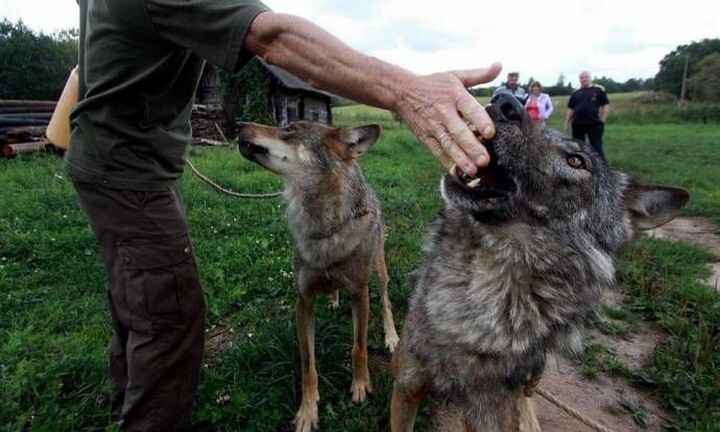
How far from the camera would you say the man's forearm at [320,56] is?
1.42 meters

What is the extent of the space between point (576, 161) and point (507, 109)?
46 centimetres

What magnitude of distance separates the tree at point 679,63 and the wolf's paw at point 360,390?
178 ft

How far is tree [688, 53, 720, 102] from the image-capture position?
36569 millimetres

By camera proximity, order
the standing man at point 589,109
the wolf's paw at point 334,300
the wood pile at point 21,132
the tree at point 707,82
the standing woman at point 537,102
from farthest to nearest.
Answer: the tree at point 707,82 → the standing woman at point 537,102 → the wood pile at point 21,132 → the standing man at point 589,109 → the wolf's paw at point 334,300

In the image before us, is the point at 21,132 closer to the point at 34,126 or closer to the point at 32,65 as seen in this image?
Result: the point at 34,126

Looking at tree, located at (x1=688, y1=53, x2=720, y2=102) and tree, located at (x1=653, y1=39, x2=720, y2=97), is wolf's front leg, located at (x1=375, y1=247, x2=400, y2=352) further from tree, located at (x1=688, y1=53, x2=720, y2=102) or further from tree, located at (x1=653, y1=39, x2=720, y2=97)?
tree, located at (x1=653, y1=39, x2=720, y2=97)

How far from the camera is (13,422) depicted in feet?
6.57

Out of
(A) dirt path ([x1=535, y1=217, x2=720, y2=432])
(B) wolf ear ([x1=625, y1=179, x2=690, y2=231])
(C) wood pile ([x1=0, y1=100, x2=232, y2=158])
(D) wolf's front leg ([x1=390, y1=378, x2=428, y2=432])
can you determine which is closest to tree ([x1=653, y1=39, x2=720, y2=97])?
(C) wood pile ([x1=0, y1=100, x2=232, y2=158])

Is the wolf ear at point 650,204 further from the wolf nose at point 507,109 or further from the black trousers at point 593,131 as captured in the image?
the black trousers at point 593,131

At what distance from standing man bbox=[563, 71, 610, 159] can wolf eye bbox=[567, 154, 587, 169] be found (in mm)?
8946

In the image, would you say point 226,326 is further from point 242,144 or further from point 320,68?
point 320,68

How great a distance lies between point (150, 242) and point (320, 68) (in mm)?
1215

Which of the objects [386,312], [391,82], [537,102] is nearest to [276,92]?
[537,102]

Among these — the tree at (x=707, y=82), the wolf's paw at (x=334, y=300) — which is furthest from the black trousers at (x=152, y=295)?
the tree at (x=707, y=82)
